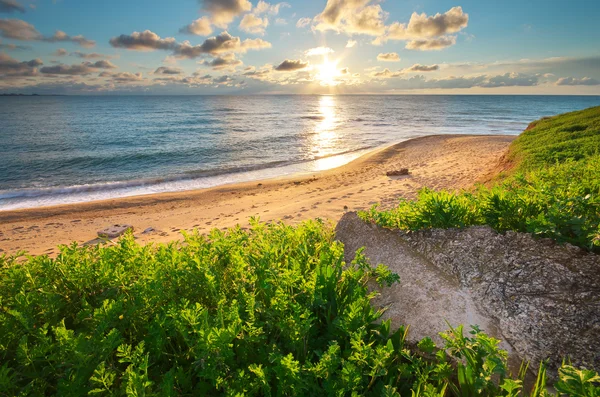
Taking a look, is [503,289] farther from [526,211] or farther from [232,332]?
[232,332]

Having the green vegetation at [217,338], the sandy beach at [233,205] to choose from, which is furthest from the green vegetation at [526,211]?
the sandy beach at [233,205]

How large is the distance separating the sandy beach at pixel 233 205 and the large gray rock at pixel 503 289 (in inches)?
235

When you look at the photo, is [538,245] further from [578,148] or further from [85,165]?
[85,165]

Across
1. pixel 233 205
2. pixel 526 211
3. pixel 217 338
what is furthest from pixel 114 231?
pixel 526 211

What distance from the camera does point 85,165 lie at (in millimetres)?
23094

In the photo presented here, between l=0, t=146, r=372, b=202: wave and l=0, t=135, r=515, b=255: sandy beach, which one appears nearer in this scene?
l=0, t=135, r=515, b=255: sandy beach

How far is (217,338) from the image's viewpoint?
5.75 feet

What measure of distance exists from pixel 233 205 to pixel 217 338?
12.0m

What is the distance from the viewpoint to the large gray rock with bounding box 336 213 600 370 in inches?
97.8

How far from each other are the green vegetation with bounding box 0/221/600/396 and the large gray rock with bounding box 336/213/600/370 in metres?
0.36

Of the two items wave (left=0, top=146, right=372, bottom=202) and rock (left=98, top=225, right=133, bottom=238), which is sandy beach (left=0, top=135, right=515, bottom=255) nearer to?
rock (left=98, top=225, right=133, bottom=238)

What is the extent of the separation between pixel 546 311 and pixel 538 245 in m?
0.92

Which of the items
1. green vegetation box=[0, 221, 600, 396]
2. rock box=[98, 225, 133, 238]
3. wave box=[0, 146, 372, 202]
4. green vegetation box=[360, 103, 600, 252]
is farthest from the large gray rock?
wave box=[0, 146, 372, 202]

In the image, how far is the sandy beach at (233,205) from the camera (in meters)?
10.6
